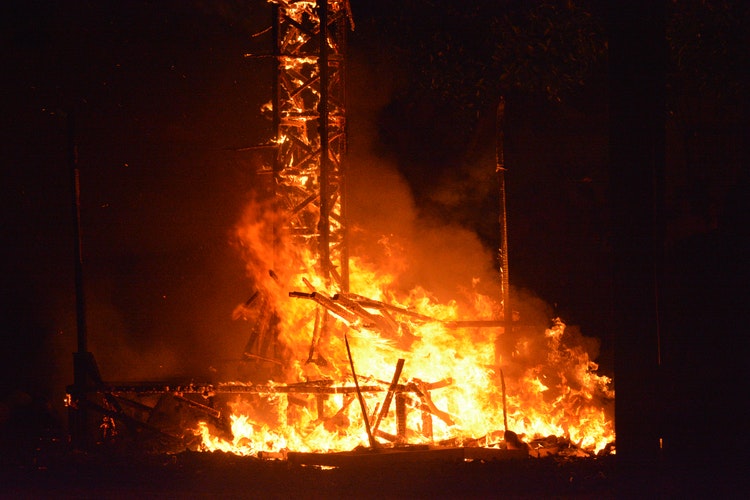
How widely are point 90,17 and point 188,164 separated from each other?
3.56 m

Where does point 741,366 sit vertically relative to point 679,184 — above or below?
below

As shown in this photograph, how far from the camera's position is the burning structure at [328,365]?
9.07 m

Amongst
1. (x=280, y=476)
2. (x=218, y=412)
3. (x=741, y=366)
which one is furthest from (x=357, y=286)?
(x=741, y=366)

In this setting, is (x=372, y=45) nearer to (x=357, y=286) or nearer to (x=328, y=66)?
(x=328, y=66)

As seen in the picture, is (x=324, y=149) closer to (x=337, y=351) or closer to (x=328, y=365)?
(x=337, y=351)

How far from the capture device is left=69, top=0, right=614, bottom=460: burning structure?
29.8 feet

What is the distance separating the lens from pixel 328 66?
1023 cm

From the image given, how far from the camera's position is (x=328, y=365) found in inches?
390

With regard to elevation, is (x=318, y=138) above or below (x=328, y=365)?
above

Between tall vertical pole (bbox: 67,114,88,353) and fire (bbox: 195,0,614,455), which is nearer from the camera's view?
fire (bbox: 195,0,614,455)

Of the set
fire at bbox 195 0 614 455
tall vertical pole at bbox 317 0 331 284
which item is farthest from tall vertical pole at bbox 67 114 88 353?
tall vertical pole at bbox 317 0 331 284

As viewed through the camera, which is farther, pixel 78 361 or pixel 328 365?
pixel 328 365

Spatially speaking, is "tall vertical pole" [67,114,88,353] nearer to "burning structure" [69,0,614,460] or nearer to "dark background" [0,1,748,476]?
"burning structure" [69,0,614,460]

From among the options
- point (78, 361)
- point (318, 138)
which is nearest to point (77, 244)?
point (78, 361)
